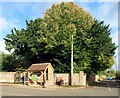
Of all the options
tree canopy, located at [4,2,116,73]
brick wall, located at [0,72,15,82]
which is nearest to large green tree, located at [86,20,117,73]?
tree canopy, located at [4,2,116,73]

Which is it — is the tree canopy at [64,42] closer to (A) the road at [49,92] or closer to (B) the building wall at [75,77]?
(B) the building wall at [75,77]

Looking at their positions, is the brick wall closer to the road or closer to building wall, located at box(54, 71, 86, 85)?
building wall, located at box(54, 71, 86, 85)

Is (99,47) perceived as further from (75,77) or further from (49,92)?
(49,92)

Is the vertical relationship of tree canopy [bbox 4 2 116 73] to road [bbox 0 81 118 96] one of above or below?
above

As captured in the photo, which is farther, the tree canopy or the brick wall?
the tree canopy

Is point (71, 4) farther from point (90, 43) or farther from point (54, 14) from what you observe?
point (90, 43)

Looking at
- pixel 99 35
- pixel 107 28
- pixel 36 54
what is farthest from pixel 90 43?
pixel 36 54

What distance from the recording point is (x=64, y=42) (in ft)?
139

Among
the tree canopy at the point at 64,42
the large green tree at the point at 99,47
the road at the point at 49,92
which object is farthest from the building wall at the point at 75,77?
the road at the point at 49,92

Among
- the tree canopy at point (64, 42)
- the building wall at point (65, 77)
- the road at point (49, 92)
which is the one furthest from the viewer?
the tree canopy at point (64, 42)

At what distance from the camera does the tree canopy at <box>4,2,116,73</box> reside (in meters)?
43.9

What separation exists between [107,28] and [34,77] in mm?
17507

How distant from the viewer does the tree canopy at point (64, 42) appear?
43.9 metres

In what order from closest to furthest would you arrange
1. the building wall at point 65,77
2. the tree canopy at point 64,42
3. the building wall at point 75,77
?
1. the building wall at point 65,77
2. the building wall at point 75,77
3. the tree canopy at point 64,42
